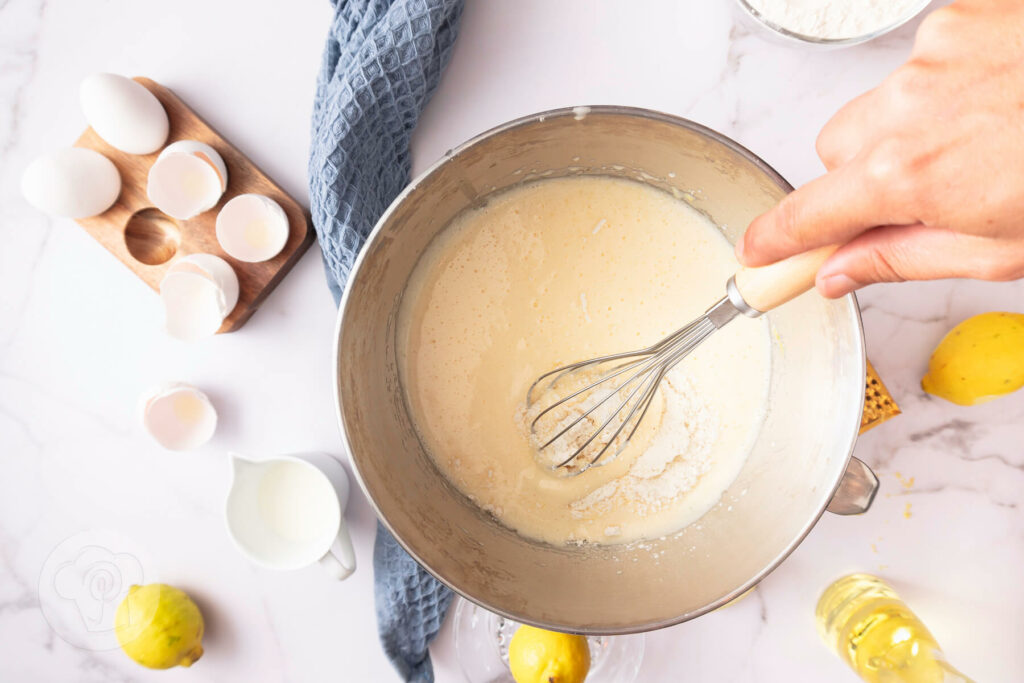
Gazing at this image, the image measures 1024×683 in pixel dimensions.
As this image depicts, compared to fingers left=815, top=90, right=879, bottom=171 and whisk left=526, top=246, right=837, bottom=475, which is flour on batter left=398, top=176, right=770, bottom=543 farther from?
fingers left=815, top=90, right=879, bottom=171

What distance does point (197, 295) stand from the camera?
0.87m

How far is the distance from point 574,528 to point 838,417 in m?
0.34

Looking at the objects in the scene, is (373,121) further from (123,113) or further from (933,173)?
(933,173)

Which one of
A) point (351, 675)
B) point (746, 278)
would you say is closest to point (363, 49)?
point (746, 278)

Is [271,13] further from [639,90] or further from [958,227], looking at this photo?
[958,227]

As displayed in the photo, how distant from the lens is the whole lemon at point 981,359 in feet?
2.61

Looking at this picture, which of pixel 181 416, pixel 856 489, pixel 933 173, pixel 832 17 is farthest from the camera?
pixel 181 416

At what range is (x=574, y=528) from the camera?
33.1 inches

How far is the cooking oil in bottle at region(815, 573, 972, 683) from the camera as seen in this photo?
83 cm

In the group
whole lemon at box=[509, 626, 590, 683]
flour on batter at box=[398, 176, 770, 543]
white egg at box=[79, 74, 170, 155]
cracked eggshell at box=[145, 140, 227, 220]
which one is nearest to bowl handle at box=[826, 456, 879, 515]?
flour on batter at box=[398, 176, 770, 543]

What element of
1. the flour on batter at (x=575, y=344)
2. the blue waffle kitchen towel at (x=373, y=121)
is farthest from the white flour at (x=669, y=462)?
the blue waffle kitchen towel at (x=373, y=121)

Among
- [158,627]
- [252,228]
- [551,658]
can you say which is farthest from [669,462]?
[158,627]

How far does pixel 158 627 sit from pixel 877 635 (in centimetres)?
95

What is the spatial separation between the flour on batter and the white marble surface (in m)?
0.17
